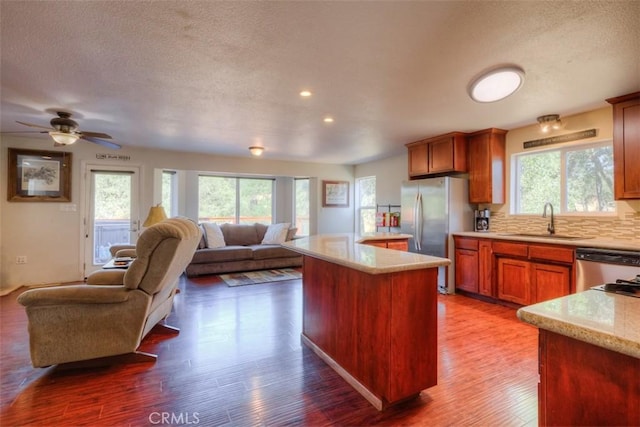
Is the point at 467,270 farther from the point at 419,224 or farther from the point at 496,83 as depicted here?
the point at 496,83

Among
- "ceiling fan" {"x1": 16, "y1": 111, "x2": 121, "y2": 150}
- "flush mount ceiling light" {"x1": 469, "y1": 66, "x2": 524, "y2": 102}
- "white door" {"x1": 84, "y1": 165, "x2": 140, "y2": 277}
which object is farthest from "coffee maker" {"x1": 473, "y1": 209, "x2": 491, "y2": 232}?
"white door" {"x1": 84, "y1": 165, "x2": 140, "y2": 277}

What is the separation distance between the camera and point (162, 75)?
245cm

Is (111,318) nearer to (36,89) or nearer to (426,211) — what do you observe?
(36,89)

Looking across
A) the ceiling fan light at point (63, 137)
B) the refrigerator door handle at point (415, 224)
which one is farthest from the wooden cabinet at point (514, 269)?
the ceiling fan light at point (63, 137)

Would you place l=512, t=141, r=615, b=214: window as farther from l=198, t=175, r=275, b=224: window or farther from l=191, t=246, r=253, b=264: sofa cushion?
l=198, t=175, r=275, b=224: window

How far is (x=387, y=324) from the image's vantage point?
176cm

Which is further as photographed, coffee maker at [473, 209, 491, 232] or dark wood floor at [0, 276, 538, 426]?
coffee maker at [473, 209, 491, 232]

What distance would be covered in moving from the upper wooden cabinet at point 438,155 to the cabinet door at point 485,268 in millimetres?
1144

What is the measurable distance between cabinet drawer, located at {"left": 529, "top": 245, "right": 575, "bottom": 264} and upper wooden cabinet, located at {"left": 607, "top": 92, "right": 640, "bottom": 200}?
712mm

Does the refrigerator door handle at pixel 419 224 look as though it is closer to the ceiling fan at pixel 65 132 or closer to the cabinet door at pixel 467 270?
the cabinet door at pixel 467 270

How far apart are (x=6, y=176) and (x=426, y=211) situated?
6206mm

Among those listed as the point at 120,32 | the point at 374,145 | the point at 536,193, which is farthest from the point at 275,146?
the point at 536,193

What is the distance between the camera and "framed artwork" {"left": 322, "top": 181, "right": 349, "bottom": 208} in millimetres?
7229

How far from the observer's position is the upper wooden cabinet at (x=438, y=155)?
4.29 metres
